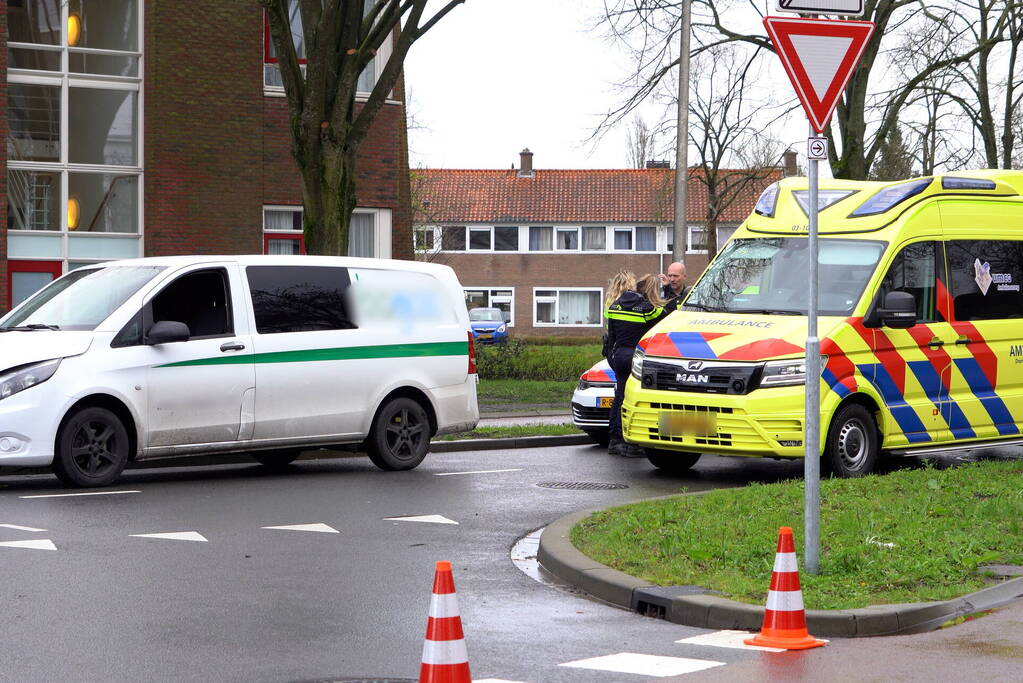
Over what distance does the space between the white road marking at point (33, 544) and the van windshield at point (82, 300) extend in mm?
3191

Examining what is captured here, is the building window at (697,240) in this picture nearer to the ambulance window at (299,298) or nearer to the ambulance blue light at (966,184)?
the ambulance blue light at (966,184)

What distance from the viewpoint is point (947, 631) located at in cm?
686

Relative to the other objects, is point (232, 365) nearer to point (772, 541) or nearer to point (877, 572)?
point (772, 541)

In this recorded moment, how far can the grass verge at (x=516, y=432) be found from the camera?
16547mm

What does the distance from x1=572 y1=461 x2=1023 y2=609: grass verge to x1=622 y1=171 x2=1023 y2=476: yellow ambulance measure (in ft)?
3.32

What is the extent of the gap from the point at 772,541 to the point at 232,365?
5564mm

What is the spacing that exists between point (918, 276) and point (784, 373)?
6.74 feet

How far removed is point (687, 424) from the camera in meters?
12.3

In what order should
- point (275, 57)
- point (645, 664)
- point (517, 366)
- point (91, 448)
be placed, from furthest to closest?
point (517, 366), point (275, 57), point (91, 448), point (645, 664)

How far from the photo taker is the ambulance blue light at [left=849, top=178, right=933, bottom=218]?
43.1 feet

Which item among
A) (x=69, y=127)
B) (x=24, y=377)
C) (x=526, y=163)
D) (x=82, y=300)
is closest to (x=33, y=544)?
(x=24, y=377)

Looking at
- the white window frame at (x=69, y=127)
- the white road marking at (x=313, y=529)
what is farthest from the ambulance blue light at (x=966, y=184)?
the white window frame at (x=69, y=127)

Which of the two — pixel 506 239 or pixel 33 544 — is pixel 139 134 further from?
pixel 506 239

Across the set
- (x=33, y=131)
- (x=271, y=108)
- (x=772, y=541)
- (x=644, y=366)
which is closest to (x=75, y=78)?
(x=33, y=131)
